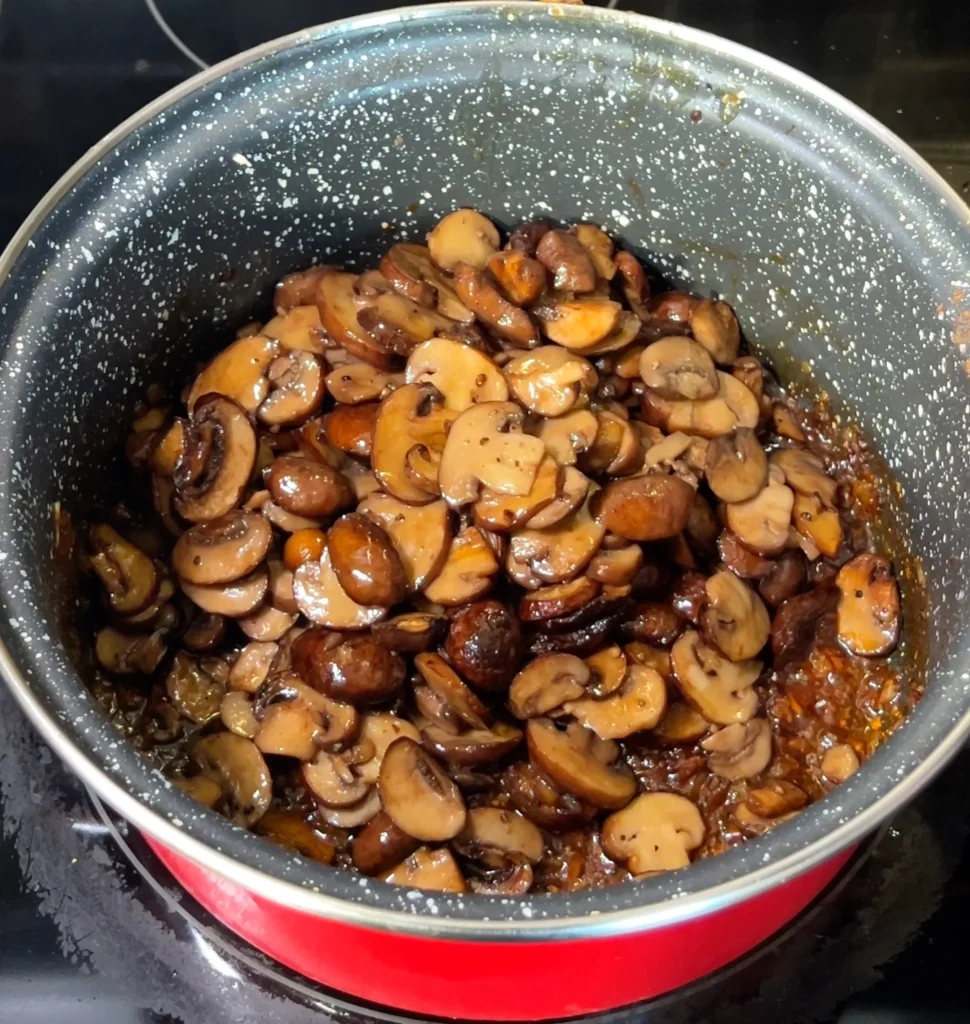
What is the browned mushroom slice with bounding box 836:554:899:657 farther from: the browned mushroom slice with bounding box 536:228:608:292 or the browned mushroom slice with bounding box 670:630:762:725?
the browned mushroom slice with bounding box 536:228:608:292

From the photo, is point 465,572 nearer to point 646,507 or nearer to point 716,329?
point 646,507

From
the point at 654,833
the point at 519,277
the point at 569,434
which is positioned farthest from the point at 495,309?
→ the point at 654,833

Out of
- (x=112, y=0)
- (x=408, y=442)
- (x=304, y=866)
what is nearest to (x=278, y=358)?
(x=408, y=442)

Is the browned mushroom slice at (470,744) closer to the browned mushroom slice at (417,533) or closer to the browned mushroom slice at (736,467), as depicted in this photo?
the browned mushroom slice at (417,533)

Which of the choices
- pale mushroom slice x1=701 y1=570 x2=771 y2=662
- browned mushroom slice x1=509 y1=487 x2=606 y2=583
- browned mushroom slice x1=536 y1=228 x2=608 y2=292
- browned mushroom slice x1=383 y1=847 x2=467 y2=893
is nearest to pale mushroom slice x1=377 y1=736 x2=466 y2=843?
browned mushroom slice x1=383 y1=847 x2=467 y2=893

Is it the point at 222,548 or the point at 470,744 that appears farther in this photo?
the point at 222,548

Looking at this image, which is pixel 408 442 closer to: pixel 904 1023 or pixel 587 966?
pixel 587 966
